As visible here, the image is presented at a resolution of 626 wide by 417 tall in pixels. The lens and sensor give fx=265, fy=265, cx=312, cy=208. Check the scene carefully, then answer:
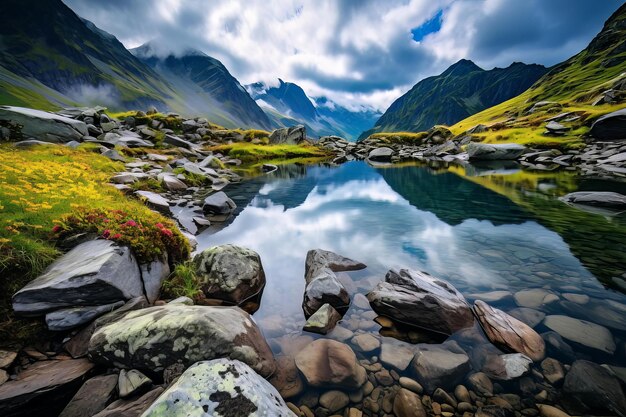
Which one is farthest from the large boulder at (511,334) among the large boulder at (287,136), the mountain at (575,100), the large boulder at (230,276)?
the large boulder at (287,136)

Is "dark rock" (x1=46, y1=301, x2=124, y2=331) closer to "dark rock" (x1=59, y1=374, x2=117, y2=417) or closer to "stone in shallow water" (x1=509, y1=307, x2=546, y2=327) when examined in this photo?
"dark rock" (x1=59, y1=374, x2=117, y2=417)

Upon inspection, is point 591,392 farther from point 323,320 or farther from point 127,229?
point 127,229

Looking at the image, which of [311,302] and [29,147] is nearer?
[311,302]

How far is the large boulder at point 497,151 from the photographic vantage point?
57.4 m

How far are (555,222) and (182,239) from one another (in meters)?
20.9

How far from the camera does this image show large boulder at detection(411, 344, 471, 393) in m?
5.56

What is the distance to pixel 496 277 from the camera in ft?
33.1

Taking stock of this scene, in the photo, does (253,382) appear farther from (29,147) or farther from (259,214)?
(29,147)

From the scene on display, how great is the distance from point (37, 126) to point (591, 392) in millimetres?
37143

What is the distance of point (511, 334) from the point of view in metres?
6.54

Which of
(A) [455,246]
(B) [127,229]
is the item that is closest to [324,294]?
(B) [127,229]

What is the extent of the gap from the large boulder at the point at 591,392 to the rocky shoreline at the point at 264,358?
0.07 ft

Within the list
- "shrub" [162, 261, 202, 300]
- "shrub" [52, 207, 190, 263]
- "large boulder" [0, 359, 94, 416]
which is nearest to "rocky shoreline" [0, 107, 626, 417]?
"large boulder" [0, 359, 94, 416]

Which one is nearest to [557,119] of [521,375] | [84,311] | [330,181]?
[330,181]
